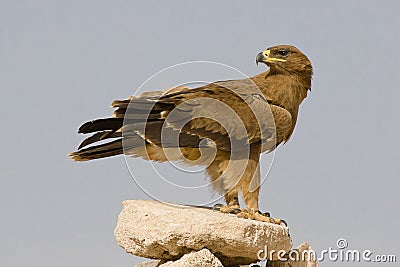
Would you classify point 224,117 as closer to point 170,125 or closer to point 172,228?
point 170,125

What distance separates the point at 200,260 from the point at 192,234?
25cm

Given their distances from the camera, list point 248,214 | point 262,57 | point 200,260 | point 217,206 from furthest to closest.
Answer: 1. point 262,57
2. point 217,206
3. point 248,214
4. point 200,260

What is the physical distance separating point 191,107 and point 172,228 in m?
1.54

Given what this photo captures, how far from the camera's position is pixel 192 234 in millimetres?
6941

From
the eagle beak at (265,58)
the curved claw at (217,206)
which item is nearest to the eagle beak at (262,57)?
the eagle beak at (265,58)

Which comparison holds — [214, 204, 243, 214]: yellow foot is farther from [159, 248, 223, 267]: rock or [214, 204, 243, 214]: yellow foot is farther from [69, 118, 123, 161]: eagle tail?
[69, 118, 123, 161]: eagle tail

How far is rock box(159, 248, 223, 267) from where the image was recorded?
6.89 m

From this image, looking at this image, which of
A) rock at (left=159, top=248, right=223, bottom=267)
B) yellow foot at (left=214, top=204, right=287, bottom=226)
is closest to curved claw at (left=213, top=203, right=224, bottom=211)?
yellow foot at (left=214, top=204, right=287, bottom=226)

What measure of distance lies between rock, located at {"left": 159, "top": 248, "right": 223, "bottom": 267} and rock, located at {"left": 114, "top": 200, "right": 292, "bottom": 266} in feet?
0.30

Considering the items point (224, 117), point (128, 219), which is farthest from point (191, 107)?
point (128, 219)

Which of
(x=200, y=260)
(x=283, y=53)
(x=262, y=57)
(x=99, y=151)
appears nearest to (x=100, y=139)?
(x=99, y=151)

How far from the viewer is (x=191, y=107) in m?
8.00

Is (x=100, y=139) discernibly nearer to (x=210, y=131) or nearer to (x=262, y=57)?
(x=210, y=131)

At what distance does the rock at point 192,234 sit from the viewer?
6.97 meters
